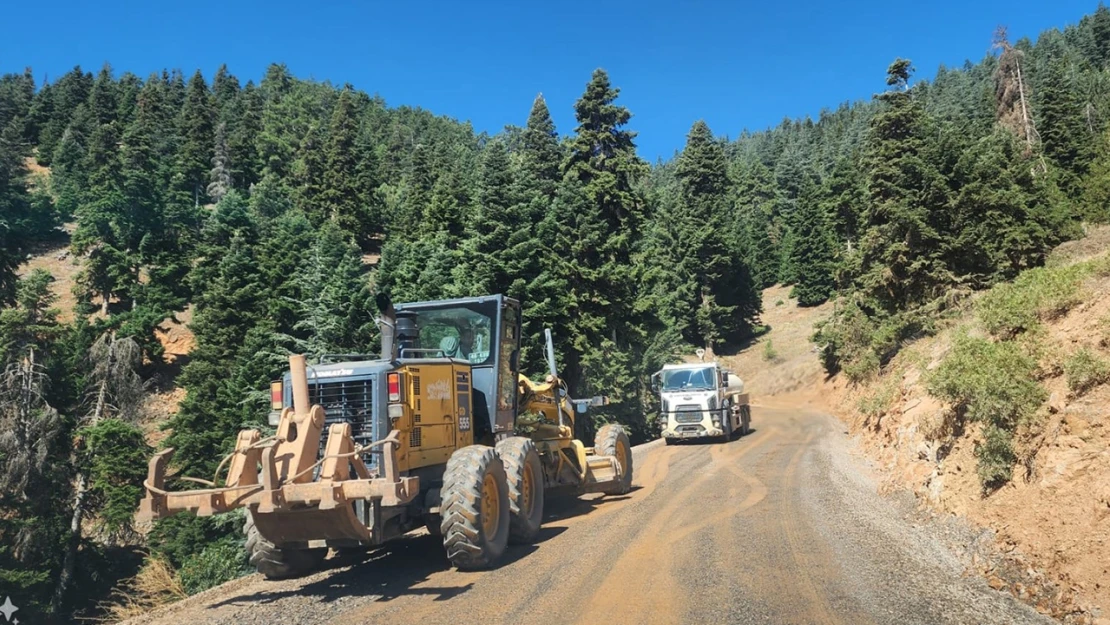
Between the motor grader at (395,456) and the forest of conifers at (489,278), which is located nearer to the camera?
the motor grader at (395,456)

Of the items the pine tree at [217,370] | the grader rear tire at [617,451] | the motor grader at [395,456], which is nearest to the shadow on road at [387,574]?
the motor grader at [395,456]

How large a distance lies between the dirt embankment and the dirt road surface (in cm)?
41

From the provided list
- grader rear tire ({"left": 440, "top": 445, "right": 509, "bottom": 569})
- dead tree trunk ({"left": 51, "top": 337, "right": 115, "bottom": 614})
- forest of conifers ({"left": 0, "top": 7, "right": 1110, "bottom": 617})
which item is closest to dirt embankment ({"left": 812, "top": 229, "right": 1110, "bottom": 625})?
grader rear tire ({"left": 440, "top": 445, "right": 509, "bottom": 569})

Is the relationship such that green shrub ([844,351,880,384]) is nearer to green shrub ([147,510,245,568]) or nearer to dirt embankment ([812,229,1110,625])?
dirt embankment ([812,229,1110,625])

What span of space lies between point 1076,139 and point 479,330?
55250mm

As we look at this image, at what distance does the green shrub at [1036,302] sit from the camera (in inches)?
391

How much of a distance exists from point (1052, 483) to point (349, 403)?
7514 millimetres

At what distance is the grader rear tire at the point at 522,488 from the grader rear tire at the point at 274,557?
2.37 meters

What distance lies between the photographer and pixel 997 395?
27.5 feet

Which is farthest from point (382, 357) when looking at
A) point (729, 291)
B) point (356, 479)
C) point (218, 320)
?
point (729, 291)

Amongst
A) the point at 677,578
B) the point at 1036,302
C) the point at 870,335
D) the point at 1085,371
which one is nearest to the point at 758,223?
the point at 870,335

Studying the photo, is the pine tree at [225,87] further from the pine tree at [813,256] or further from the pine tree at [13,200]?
the pine tree at [813,256]

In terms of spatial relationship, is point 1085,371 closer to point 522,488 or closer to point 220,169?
point 522,488

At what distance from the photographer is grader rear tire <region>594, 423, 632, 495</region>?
41.9 ft
